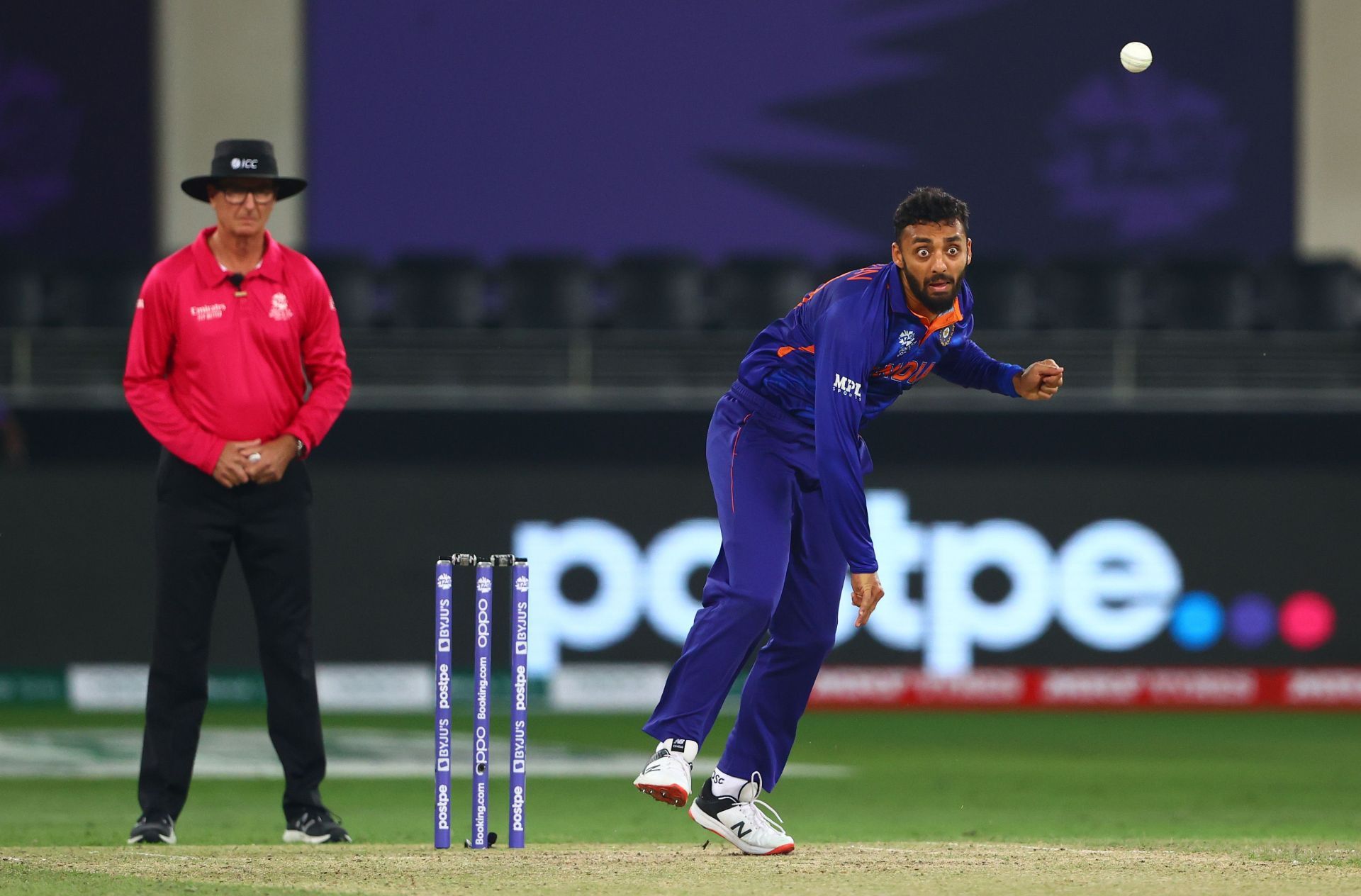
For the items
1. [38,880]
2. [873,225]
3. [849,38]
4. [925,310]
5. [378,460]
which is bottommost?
[38,880]

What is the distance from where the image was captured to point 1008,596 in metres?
11.0

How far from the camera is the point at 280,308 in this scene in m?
5.81

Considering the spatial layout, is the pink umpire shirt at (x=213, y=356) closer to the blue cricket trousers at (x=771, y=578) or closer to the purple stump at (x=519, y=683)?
the purple stump at (x=519, y=683)

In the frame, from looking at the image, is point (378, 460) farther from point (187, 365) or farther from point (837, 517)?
point (837, 517)

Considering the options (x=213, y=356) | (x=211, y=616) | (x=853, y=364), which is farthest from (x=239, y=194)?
(x=853, y=364)

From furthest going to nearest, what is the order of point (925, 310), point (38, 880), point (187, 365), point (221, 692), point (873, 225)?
point (873, 225)
point (221, 692)
point (187, 365)
point (925, 310)
point (38, 880)

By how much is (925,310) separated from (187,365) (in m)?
2.28

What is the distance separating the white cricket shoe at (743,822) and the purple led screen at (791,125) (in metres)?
10.4

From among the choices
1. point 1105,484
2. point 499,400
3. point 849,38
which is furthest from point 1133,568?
point 849,38

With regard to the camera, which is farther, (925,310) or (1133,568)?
(1133,568)

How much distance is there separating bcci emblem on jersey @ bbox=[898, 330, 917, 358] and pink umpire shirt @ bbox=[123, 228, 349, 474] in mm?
1801

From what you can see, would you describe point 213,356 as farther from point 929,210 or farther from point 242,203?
point 929,210

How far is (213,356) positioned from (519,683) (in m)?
1.52

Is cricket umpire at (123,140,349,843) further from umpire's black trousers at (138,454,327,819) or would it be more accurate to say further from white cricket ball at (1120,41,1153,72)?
white cricket ball at (1120,41,1153,72)
